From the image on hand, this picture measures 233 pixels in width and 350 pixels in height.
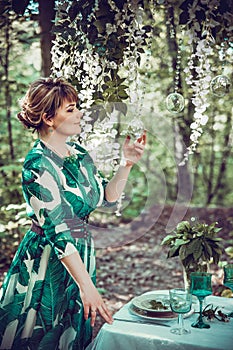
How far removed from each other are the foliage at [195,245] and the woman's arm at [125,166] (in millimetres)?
→ 304

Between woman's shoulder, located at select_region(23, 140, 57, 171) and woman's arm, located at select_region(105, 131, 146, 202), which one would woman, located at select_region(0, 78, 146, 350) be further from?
woman's arm, located at select_region(105, 131, 146, 202)

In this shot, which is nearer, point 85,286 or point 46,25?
point 85,286

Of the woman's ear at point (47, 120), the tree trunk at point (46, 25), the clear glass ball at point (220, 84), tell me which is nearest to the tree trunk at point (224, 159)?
the tree trunk at point (46, 25)

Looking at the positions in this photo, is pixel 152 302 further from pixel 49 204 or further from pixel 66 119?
pixel 66 119

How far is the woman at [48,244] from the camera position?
1.67 m

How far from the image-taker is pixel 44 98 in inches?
69.2

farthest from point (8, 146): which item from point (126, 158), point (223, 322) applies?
point (223, 322)

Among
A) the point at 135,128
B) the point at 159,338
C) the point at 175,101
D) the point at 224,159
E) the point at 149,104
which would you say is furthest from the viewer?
the point at 224,159

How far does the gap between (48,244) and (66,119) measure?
48 centimetres

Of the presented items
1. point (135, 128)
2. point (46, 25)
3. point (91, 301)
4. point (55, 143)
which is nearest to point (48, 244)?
point (91, 301)

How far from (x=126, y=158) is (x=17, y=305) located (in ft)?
2.30

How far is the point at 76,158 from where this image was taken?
188 centimetres

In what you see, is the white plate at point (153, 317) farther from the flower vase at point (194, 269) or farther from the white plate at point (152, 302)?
the flower vase at point (194, 269)

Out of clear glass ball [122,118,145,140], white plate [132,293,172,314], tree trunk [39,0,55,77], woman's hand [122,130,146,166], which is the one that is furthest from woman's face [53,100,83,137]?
tree trunk [39,0,55,77]
